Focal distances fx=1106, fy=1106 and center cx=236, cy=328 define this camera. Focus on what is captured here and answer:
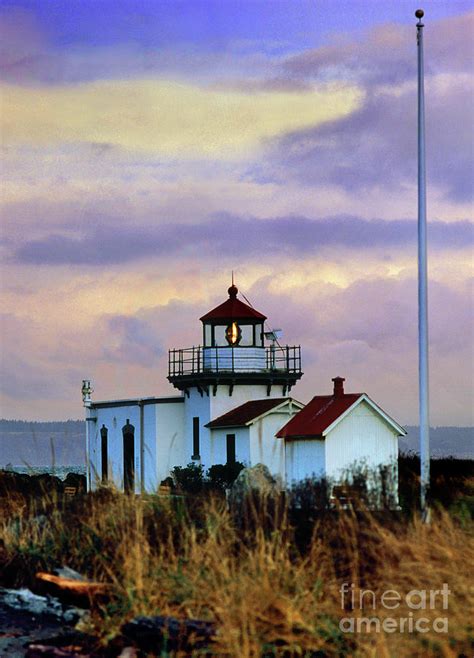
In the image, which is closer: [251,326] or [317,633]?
[317,633]

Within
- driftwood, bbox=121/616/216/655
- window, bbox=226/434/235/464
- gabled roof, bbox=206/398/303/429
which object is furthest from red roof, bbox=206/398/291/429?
driftwood, bbox=121/616/216/655

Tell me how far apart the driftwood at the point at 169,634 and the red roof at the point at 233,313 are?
107 ft

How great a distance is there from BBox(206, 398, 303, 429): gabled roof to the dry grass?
26.4 m

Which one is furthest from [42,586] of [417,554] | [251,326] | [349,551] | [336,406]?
[251,326]

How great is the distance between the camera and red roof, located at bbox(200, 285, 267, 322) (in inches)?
1713

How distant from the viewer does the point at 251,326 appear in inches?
1729

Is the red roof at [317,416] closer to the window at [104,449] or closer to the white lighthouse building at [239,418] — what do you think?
the white lighthouse building at [239,418]

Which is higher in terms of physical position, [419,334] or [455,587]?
[419,334]

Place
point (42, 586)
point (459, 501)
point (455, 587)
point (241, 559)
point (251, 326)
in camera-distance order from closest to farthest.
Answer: point (455, 587) < point (241, 559) < point (42, 586) < point (459, 501) < point (251, 326)

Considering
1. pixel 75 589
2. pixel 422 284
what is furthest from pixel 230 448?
pixel 75 589

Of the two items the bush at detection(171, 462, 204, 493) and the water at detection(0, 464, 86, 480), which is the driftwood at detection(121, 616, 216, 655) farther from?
the bush at detection(171, 462, 204, 493)

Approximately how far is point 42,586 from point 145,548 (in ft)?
5.98

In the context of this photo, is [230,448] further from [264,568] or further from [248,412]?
[264,568]

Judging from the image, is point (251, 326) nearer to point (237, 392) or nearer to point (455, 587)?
point (237, 392)
